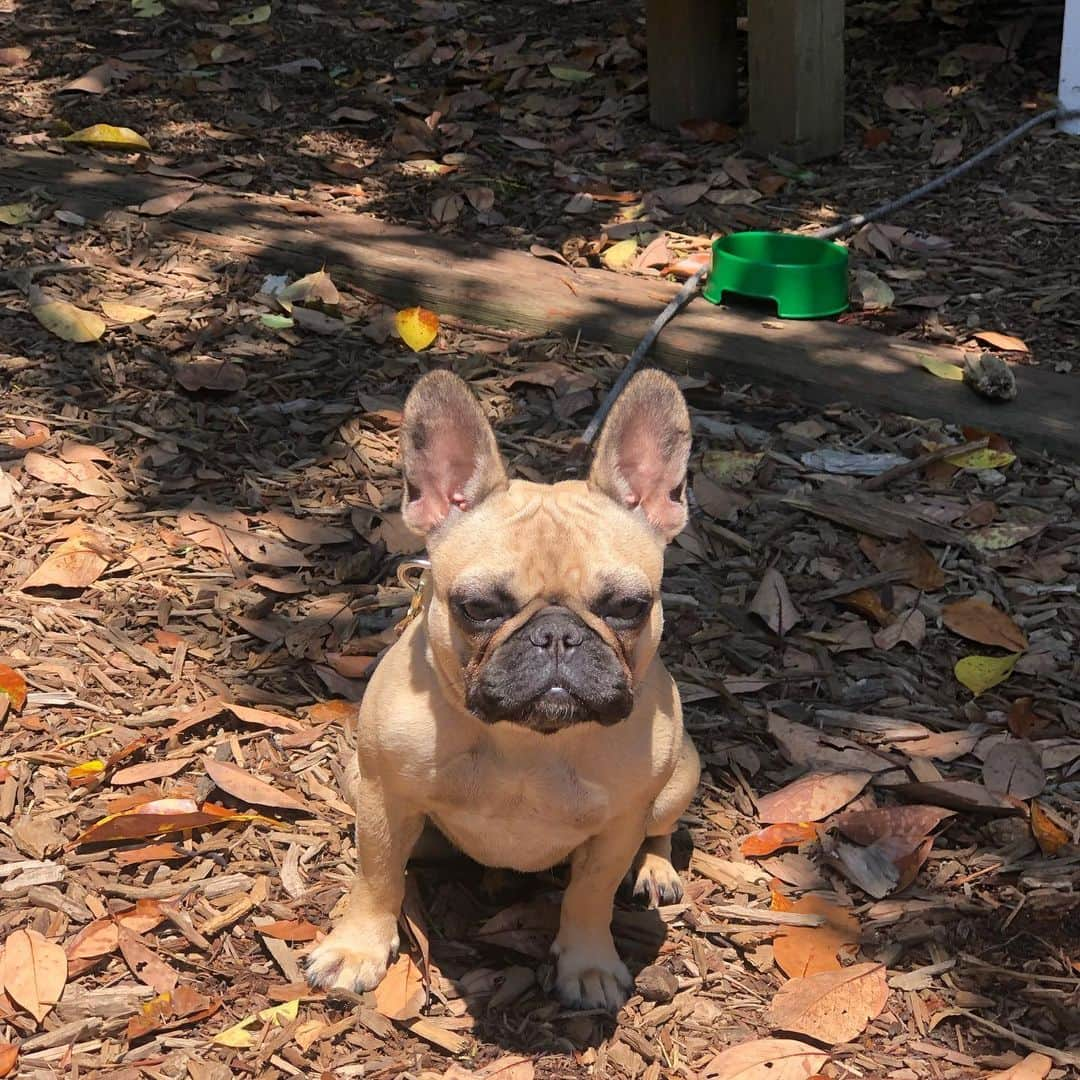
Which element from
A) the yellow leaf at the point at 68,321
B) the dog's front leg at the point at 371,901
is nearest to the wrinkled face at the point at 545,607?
the dog's front leg at the point at 371,901

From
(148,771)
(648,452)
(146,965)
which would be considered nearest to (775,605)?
(648,452)

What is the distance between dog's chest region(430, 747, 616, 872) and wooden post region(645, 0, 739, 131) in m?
5.59

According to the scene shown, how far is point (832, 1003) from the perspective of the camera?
3.58m

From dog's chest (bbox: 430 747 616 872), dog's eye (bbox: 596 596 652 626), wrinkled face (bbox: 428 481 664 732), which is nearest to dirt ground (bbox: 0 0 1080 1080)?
dog's chest (bbox: 430 747 616 872)

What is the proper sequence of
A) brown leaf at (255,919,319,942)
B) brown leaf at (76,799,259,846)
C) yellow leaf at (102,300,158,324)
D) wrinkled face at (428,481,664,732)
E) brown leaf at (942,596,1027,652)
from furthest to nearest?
yellow leaf at (102,300,158,324) → brown leaf at (942,596,1027,652) → brown leaf at (76,799,259,846) → brown leaf at (255,919,319,942) → wrinkled face at (428,481,664,732)

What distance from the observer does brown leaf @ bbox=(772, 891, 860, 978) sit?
372cm

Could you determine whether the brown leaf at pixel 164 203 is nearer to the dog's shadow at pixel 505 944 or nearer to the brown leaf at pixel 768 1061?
the dog's shadow at pixel 505 944

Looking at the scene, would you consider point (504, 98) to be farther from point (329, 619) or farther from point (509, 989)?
point (509, 989)

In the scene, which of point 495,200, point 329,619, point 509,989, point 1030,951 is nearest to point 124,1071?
point 509,989

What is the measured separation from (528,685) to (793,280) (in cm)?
371

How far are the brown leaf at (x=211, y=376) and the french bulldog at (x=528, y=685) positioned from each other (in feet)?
8.33

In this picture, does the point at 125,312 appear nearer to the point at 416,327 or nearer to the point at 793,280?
the point at 416,327

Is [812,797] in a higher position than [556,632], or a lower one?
lower

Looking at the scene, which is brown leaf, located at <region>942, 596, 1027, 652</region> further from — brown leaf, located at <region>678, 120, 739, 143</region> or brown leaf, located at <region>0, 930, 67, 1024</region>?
brown leaf, located at <region>678, 120, 739, 143</region>
